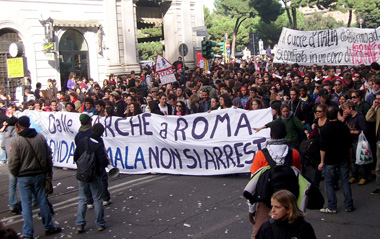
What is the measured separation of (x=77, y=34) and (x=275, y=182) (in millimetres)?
21962

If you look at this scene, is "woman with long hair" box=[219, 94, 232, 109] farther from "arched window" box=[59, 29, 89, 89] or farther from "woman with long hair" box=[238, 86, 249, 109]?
"arched window" box=[59, 29, 89, 89]

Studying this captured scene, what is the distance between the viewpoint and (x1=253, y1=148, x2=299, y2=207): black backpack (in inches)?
185

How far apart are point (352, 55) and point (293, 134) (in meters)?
9.46

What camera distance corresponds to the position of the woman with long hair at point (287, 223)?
12.1 ft

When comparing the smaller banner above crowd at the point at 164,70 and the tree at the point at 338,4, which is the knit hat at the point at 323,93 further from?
the tree at the point at 338,4

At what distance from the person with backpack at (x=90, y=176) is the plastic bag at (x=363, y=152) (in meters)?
4.26

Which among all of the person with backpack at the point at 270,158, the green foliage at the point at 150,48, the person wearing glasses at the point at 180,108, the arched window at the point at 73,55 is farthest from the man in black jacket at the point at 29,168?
the green foliage at the point at 150,48

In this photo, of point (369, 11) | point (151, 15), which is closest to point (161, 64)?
point (151, 15)

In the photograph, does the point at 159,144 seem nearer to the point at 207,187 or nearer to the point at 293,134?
the point at 207,187

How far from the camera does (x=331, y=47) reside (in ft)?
57.9

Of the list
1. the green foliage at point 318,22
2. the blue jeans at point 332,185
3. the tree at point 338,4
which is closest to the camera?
the blue jeans at point 332,185

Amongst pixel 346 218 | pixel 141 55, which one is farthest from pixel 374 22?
pixel 346 218

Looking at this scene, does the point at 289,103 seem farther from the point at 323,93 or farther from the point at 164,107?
the point at 164,107

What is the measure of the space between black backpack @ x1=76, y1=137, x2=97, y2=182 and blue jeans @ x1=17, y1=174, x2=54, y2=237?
0.58 m
